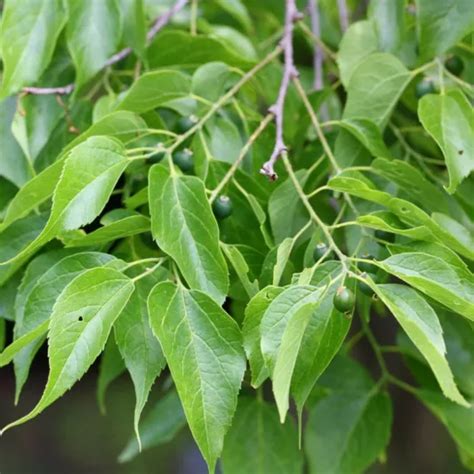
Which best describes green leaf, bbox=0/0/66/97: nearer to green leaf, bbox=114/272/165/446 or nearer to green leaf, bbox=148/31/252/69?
green leaf, bbox=148/31/252/69

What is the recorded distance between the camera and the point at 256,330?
59cm

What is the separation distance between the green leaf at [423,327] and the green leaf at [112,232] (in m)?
0.20

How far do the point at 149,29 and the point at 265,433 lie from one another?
0.48 m

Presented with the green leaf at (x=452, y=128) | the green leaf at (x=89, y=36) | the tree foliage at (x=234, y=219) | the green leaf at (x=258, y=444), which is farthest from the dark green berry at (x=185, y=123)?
the green leaf at (x=258, y=444)

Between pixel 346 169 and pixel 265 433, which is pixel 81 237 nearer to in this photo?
pixel 346 169

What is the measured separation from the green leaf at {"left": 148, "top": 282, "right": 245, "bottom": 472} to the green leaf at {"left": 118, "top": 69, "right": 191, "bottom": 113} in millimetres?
216

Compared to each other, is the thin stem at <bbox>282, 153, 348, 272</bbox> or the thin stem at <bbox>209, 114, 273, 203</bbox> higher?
the thin stem at <bbox>209, 114, 273, 203</bbox>

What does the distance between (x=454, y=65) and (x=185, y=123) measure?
0.96ft

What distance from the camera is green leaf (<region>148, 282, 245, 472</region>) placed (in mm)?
576

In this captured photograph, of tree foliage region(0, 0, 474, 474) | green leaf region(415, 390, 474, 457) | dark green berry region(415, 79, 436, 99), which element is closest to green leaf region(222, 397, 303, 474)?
tree foliage region(0, 0, 474, 474)

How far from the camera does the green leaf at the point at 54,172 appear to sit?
0.67 m

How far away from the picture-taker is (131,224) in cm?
65

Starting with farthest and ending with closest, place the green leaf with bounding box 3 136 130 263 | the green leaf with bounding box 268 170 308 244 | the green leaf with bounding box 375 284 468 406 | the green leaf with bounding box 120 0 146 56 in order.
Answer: the green leaf with bounding box 120 0 146 56, the green leaf with bounding box 268 170 308 244, the green leaf with bounding box 3 136 130 263, the green leaf with bounding box 375 284 468 406

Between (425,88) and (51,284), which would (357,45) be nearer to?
(425,88)
